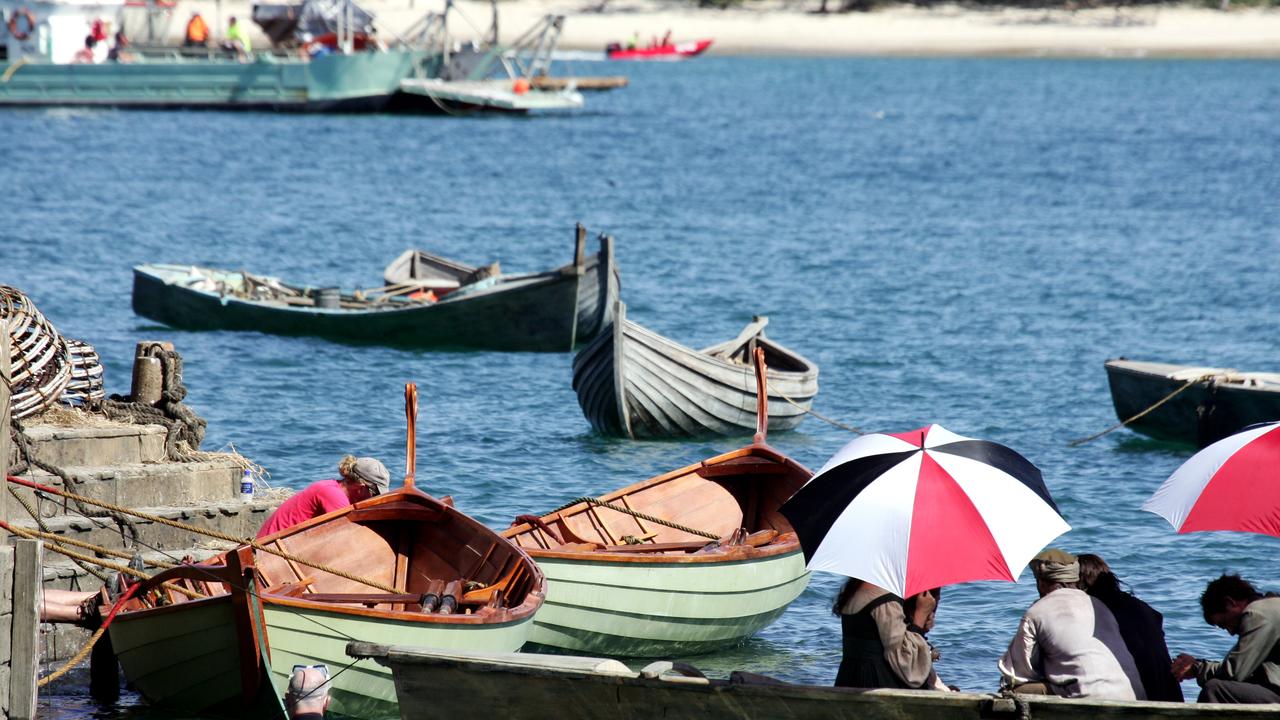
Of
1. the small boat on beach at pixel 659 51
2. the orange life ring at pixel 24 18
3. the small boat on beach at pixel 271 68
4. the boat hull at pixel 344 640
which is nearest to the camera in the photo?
the boat hull at pixel 344 640

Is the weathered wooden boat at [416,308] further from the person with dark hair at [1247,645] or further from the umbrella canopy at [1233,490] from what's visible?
the person with dark hair at [1247,645]

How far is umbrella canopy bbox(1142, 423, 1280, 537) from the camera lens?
8.98 metres

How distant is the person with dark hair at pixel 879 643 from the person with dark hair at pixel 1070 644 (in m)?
0.46

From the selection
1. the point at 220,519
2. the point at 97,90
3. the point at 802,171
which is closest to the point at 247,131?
the point at 97,90

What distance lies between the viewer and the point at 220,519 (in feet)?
41.0

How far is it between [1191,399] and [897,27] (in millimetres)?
95558

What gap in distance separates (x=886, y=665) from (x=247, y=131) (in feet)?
199

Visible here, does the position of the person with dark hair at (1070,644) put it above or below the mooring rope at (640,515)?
above

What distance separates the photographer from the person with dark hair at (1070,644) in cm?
823

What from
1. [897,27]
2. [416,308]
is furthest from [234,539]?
[897,27]

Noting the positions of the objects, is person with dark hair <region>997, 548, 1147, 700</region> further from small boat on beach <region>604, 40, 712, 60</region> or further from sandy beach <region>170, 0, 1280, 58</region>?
small boat on beach <region>604, 40, 712, 60</region>

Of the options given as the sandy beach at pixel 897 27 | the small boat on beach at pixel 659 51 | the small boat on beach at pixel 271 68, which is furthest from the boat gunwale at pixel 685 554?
the small boat on beach at pixel 659 51

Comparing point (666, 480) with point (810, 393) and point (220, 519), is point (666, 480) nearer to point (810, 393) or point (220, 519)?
point (220, 519)

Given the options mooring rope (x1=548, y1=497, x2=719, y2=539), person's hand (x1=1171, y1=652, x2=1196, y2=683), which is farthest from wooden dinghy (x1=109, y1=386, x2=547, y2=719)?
person's hand (x1=1171, y1=652, x2=1196, y2=683)
